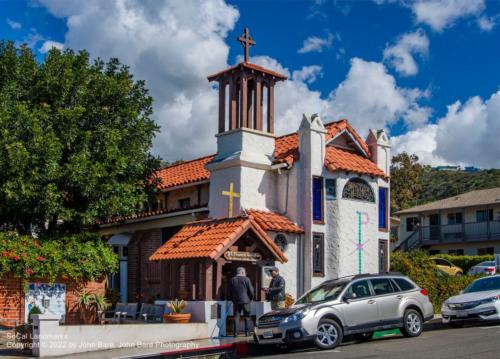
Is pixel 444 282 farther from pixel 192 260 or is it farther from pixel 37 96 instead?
pixel 37 96

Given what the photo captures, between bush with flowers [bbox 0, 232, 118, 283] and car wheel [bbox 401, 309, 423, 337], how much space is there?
9.31 metres

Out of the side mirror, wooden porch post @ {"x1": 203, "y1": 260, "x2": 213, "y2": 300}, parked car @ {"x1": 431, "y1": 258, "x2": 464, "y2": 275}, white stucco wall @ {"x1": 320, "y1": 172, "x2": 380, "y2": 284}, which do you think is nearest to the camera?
the side mirror

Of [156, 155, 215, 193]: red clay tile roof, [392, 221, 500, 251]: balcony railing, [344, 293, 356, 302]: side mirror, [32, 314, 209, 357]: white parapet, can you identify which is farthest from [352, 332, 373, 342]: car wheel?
[392, 221, 500, 251]: balcony railing

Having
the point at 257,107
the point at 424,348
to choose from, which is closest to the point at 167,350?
the point at 424,348

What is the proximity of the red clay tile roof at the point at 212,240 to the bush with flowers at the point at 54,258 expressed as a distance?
7.55ft

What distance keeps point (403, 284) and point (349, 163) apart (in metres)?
6.86

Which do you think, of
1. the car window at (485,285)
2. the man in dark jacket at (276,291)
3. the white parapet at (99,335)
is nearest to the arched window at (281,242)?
the man in dark jacket at (276,291)

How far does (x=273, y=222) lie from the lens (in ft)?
70.7

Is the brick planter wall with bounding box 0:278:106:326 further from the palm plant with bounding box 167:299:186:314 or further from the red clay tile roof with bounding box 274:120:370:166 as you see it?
the red clay tile roof with bounding box 274:120:370:166

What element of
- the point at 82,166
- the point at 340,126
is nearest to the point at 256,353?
the point at 82,166

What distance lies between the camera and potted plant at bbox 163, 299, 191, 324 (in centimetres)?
1765

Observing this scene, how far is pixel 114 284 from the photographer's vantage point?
25875 millimetres

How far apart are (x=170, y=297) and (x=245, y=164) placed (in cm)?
496

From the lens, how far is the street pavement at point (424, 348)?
13.6m
